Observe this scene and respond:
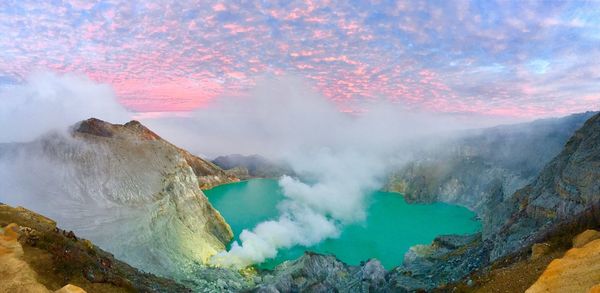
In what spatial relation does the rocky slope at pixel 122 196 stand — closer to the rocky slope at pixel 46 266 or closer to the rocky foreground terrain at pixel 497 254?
the rocky foreground terrain at pixel 497 254

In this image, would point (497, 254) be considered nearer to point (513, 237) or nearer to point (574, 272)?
point (513, 237)

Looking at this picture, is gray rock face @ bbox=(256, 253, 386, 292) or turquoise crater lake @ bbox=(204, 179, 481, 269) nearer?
A: gray rock face @ bbox=(256, 253, 386, 292)

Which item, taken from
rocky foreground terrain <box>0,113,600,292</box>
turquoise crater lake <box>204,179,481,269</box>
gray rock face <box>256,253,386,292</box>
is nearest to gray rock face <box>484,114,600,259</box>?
rocky foreground terrain <box>0,113,600,292</box>

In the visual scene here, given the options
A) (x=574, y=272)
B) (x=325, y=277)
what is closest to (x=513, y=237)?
(x=574, y=272)

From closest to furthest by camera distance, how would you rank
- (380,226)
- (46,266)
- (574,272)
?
(574,272)
(46,266)
(380,226)

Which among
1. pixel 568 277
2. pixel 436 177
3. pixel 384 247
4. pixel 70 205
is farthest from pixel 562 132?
pixel 70 205

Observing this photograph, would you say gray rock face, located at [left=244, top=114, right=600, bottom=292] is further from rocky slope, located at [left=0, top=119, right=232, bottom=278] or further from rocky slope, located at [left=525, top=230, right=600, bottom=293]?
rocky slope, located at [left=0, top=119, right=232, bottom=278]
